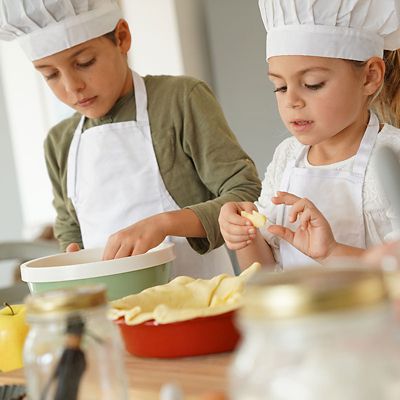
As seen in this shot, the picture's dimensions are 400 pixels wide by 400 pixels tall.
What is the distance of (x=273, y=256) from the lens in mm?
1340

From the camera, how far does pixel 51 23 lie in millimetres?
1495

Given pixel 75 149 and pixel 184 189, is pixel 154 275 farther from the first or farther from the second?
pixel 75 149

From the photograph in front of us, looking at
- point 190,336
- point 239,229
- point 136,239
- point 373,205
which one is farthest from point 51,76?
point 190,336

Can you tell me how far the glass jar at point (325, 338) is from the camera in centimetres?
39

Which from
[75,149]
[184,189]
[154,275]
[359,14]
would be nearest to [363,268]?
[154,275]

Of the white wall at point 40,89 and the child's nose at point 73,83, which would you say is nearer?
the child's nose at point 73,83

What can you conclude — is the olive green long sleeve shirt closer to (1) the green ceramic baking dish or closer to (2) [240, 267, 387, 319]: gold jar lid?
(1) the green ceramic baking dish

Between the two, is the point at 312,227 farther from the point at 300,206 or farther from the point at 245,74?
the point at 245,74

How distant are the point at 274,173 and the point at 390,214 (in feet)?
0.97

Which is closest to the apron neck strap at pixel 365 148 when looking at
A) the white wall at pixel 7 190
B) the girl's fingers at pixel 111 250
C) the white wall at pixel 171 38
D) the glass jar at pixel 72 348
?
the girl's fingers at pixel 111 250

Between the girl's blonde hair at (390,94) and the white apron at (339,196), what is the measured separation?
0.16ft

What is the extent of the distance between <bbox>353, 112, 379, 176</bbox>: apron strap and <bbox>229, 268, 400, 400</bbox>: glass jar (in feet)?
2.73

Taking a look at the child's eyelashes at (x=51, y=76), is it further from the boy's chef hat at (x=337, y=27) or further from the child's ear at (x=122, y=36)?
the boy's chef hat at (x=337, y=27)

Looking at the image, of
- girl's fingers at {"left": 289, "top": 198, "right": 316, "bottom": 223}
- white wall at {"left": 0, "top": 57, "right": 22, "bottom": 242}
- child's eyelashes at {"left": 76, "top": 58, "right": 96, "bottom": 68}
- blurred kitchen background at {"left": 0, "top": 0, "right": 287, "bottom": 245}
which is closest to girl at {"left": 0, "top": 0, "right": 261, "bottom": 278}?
child's eyelashes at {"left": 76, "top": 58, "right": 96, "bottom": 68}
